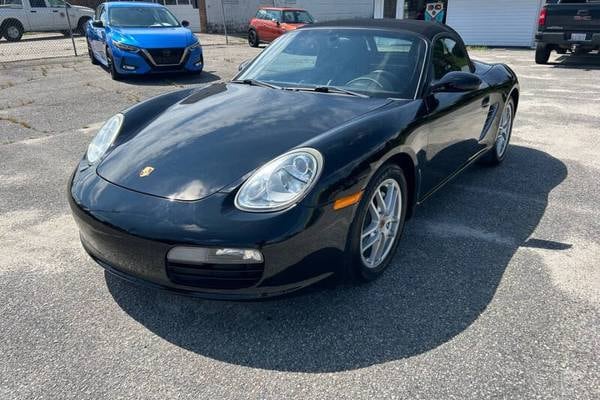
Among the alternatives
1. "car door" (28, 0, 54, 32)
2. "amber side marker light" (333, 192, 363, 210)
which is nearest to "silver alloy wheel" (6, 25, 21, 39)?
"car door" (28, 0, 54, 32)

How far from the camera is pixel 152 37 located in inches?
354

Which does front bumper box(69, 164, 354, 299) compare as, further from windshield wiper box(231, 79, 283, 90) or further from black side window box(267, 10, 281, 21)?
black side window box(267, 10, 281, 21)

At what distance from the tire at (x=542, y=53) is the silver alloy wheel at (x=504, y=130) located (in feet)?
29.3

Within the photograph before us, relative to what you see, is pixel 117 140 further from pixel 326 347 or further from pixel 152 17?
pixel 152 17

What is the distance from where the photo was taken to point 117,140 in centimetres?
282

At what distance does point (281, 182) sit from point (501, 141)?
11.0 feet

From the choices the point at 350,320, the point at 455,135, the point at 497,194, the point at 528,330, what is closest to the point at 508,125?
the point at 497,194

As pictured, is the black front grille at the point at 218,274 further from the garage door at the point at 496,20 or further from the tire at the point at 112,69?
the garage door at the point at 496,20

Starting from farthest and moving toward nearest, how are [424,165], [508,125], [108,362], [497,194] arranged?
[508,125], [497,194], [424,165], [108,362]

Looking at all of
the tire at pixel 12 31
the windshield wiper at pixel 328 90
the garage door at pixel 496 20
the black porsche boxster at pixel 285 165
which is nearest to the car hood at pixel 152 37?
the black porsche boxster at pixel 285 165

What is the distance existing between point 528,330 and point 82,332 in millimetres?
2181

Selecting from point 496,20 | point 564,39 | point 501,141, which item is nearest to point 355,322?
point 501,141

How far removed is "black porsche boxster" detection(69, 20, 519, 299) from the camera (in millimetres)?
2088

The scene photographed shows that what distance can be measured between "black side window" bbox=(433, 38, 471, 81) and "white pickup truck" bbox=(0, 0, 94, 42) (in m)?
18.6
